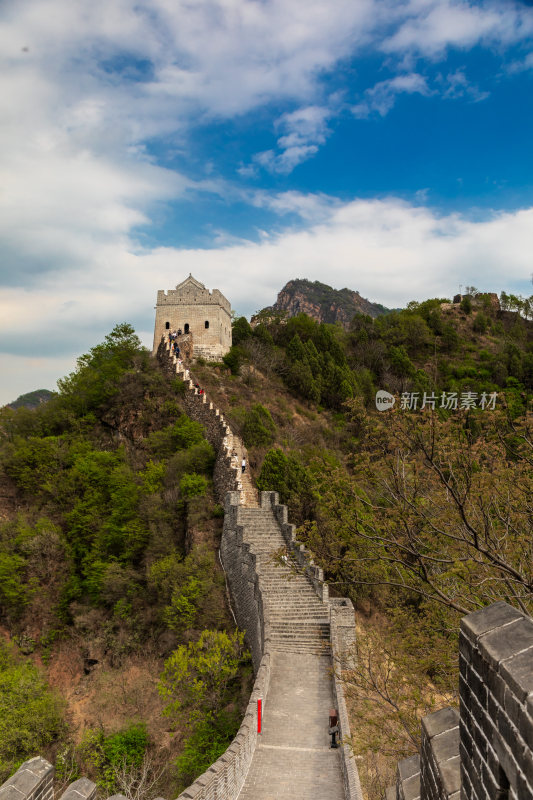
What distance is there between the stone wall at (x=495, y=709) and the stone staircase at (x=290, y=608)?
1180 centimetres

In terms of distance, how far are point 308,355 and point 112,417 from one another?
53.2 ft

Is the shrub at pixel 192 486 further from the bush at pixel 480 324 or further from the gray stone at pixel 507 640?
the bush at pixel 480 324

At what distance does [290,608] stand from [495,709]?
15755 mm

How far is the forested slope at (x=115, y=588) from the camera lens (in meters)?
15.5

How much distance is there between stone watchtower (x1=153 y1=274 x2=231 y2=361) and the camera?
123ft

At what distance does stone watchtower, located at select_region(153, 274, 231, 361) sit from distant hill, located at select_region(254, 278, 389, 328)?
10648 centimetres

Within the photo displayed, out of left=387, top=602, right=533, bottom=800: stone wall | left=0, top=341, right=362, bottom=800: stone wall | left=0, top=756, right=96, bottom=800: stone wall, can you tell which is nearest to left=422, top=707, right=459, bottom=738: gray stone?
left=387, top=602, right=533, bottom=800: stone wall

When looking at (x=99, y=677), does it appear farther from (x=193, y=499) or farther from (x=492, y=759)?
(x=492, y=759)

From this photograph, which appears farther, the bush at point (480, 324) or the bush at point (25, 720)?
the bush at point (480, 324)

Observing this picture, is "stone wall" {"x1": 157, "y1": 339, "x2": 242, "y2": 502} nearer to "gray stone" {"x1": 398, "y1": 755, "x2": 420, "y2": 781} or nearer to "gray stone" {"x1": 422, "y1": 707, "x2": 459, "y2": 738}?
"gray stone" {"x1": 398, "y1": 755, "x2": 420, "y2": 781}

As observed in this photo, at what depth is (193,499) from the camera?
24250 millimetres

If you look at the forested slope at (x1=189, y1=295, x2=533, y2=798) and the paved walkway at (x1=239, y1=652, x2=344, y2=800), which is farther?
the paved walkway at (x1=239, y1=652, x2=344, y2=800)

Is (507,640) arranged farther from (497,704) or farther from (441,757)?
(441,757)

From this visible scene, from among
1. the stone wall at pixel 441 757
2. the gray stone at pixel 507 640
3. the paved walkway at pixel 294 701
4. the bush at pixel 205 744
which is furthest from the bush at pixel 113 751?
the gray stone at pixel 507 640
